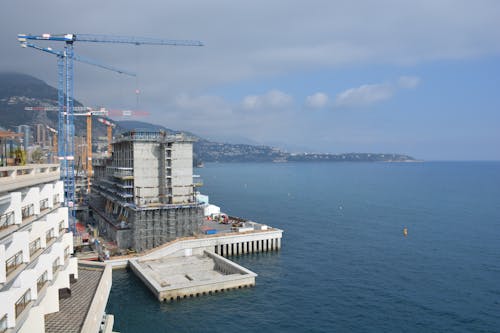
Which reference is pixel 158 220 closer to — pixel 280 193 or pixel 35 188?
pixel 35 188

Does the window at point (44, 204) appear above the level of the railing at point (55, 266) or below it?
above

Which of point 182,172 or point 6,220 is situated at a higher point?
point 182,172

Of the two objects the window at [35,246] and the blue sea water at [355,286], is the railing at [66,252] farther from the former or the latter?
the blue sea water at [355,286]

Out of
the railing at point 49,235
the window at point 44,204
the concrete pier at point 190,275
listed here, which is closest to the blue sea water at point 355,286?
the concrete pier at point 190,275

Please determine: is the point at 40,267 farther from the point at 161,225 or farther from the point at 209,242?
the point at 209,242

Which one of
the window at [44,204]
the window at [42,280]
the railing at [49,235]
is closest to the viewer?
the window at [42,280]

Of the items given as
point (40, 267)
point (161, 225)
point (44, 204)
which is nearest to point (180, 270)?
point (161, 225)
